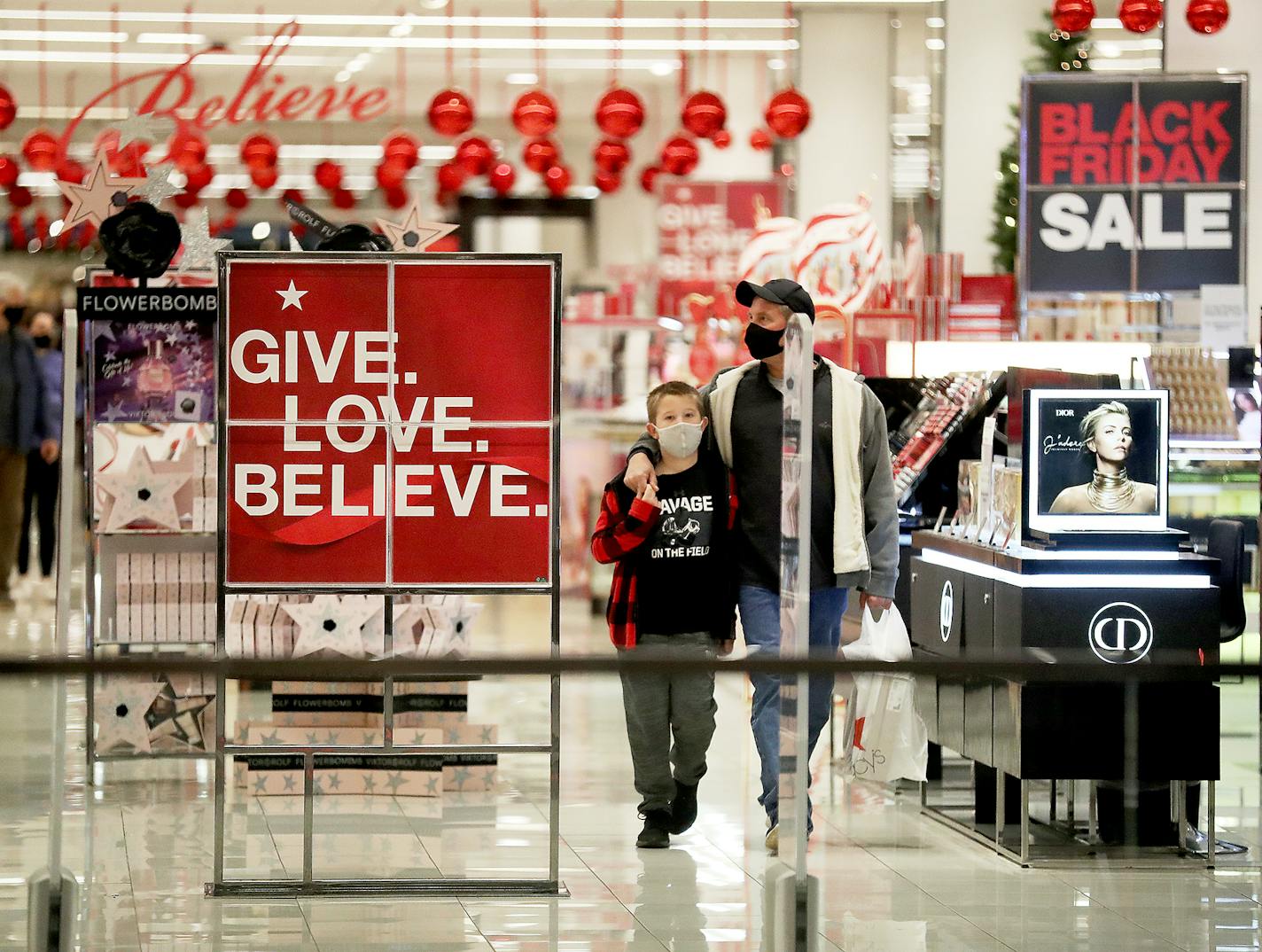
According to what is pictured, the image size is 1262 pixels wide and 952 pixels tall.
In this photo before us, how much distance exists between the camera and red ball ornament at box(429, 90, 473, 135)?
12172 millimetres

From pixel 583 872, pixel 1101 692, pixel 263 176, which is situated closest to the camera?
pixel 583 872

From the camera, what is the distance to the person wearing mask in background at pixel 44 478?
1238 centimetres

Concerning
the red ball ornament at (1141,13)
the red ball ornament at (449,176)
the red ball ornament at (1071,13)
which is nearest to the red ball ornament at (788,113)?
the red ball ornament at (1071,13)

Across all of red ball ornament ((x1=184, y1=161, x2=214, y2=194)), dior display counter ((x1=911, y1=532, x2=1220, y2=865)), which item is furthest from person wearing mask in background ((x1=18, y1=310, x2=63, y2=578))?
dior display counter ((x1=911, y1=532, x2=1220, y2=865))

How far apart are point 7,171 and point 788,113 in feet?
23.4

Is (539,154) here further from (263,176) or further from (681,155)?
(263,176)

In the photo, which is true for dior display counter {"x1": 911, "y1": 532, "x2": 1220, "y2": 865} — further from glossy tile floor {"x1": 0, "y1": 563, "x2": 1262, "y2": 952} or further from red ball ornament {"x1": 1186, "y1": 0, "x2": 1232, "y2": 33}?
red ball ornament {"x1": 1186, "y1": 0, "x2": 1232, "y2": 33}

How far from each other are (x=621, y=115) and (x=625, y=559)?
7256mm

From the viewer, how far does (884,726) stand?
5418 mm

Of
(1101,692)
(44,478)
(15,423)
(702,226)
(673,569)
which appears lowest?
(1101,692)

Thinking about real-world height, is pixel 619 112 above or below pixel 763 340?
above

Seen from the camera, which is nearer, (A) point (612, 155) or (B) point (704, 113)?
(B) point (704, 113)

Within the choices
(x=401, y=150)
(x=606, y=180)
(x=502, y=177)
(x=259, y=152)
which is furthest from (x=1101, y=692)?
(x=502, y=177)

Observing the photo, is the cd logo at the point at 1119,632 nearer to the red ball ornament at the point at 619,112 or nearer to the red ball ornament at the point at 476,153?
the red ball ornament at the point at 619,112
